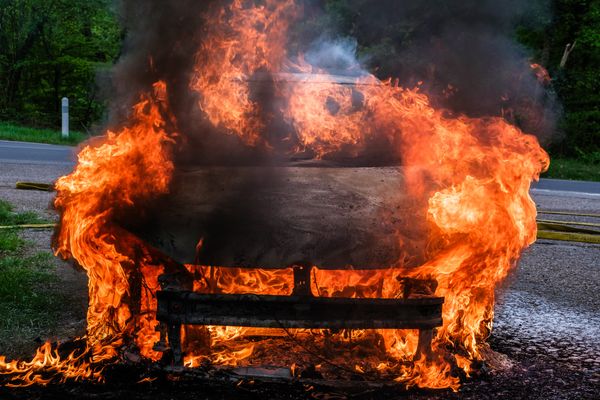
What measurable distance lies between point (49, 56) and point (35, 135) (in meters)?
4.56

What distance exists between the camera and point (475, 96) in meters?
6.09

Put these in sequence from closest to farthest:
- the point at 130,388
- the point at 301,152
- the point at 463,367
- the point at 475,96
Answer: the point at 130,388, the point at 463,367, the point at 301,152, the point at 475,96

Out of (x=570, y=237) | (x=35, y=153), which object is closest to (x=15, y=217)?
(x=35, y=153)

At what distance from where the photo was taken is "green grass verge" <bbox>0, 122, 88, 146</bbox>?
16.9 meters

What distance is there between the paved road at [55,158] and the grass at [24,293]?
7068 millimetres

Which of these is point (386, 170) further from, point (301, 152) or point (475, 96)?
point (475, 96)

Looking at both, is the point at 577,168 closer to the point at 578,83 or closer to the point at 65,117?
the point at 578,83

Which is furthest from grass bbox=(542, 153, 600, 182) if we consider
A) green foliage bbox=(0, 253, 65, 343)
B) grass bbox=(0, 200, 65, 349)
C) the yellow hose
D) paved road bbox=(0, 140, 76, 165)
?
green foliage bbox=(0, 253, 65, 343)

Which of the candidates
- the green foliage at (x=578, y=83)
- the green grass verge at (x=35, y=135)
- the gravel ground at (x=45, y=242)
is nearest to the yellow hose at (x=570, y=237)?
the gravel ground at (x=45, y=242)

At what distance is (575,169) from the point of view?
17844 millimetres

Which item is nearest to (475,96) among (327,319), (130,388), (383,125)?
(383,125)

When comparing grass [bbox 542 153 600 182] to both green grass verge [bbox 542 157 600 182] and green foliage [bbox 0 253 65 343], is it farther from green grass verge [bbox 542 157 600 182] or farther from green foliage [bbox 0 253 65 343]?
green foliage [bbox 0 253 65 343]

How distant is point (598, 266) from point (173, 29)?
5267 millimetres

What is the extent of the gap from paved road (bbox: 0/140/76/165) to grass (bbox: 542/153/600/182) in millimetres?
12276
